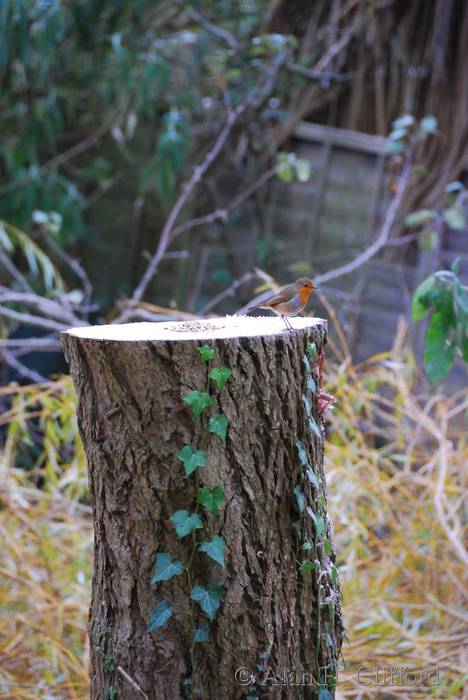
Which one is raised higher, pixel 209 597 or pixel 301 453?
pixel 301 453

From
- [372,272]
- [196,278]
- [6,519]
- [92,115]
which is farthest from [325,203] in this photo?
[6,519]

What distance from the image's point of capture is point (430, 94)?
4.39 m

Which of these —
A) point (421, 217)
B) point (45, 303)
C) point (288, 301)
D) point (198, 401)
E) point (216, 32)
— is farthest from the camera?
point (216, 32)

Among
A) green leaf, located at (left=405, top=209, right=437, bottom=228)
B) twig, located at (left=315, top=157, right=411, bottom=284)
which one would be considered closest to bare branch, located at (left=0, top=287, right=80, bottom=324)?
twig, located at (left=315, top=157, right=411, bottom=284)

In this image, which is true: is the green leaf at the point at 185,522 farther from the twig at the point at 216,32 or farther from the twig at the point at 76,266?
the twig at the point at 216,32

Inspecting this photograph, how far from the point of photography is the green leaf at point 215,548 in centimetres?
153

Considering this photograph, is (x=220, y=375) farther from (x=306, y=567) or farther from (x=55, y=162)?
(x=55, y=162)

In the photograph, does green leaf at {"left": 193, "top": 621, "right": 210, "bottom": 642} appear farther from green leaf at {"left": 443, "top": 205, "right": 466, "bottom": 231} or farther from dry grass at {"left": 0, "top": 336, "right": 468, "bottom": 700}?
green leaf at {"left": 443, "top": 205, "right": 466, "bottom": 231}

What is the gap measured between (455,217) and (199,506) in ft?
9.04

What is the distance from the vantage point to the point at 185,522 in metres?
1.53

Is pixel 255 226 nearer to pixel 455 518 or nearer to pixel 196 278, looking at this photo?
pixel 196 278

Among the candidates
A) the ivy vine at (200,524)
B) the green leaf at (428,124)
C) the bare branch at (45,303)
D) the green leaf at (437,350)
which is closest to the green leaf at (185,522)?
the ivy vine at (200,524)

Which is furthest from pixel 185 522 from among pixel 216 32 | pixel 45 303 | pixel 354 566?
pixel 216 32

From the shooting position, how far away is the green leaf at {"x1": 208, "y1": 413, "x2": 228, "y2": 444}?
154 cm
